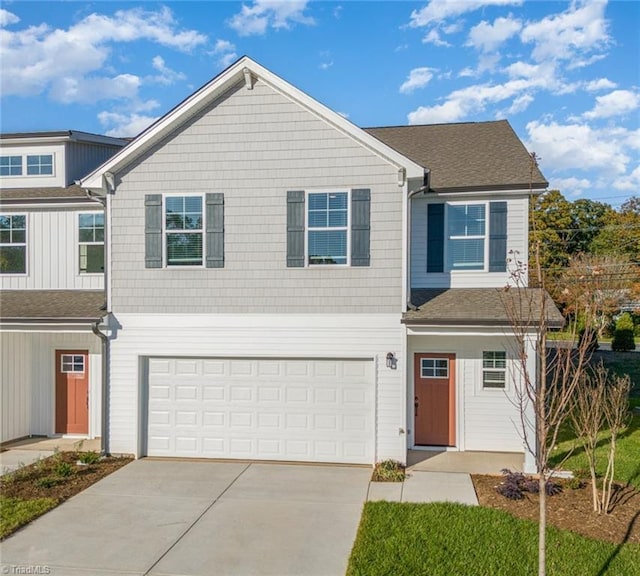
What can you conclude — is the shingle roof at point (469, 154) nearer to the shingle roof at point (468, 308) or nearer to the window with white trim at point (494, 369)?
the shingle roof at point (468, 308)

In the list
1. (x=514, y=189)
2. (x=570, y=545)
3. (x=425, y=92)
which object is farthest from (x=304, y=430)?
(x=425, y=92)

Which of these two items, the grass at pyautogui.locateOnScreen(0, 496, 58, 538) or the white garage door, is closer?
the grass at pyautogui.locateOnScreen(0, 496, 58, 538)

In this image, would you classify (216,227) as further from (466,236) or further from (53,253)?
(466,236)

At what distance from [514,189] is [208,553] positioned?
864 centimetres

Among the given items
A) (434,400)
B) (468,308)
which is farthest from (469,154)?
(434,400)

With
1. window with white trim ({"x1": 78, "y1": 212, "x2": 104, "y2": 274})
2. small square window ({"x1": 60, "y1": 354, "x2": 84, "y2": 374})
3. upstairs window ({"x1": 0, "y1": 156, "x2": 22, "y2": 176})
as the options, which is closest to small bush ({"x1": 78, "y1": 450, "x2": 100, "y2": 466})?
small square window ({"x1": 60, "y1": 354, "x2": 84, "y2": 374})

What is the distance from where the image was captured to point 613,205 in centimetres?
4231

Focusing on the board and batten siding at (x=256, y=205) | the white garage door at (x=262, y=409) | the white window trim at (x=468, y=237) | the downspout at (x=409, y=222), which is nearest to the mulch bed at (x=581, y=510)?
the white garage door at (x=262, y=409)

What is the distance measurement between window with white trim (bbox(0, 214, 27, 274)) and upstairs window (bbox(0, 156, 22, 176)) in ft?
5.41

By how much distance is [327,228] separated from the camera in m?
10.1

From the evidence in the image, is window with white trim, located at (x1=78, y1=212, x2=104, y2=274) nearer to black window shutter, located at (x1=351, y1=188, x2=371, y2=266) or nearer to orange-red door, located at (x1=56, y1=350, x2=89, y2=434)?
orange-red door, located at (x1=56, y1=350, x2=89, y2=434)

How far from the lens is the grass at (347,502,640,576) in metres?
5.83

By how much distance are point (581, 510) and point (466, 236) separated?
18.5 ft

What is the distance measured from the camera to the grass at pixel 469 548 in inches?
230
